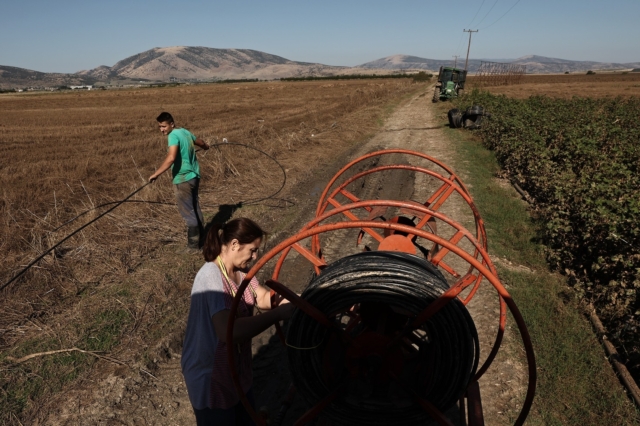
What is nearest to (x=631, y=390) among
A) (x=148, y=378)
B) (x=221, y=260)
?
(x=221, y=260)

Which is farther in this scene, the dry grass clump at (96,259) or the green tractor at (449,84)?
the green tractor at (449,84)

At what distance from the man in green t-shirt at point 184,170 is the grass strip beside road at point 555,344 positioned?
4371 mm

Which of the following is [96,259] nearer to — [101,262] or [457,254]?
[101,262]

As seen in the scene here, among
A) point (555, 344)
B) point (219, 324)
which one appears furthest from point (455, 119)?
point (219, 324)

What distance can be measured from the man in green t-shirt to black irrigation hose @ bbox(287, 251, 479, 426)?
388 centimetres

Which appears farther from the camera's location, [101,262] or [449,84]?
[449,84]

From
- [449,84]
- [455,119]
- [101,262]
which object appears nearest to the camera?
[101,262]

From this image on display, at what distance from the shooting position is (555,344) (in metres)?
4.04

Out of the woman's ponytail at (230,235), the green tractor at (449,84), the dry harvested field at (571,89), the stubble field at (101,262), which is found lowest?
the dry harvested field at (571,89)

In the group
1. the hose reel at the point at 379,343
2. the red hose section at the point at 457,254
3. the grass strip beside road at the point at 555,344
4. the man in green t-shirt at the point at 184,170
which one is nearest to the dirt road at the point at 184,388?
the grass strip beside road at the point at 555,344

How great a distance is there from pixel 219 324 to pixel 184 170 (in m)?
4.00

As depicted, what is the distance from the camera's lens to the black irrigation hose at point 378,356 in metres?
2.19

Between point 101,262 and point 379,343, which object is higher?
point 379,343

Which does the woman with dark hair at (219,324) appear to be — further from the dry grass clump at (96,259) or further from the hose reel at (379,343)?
the dry grass clump at (96,259)
